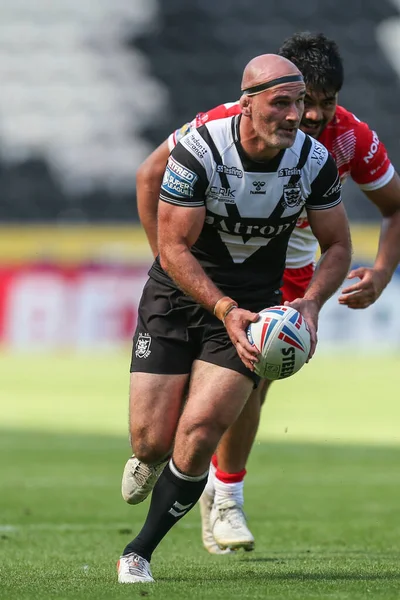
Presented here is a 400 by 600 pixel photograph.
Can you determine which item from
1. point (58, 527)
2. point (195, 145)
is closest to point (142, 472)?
point (195, 145)

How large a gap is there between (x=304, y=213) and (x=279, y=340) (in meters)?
1.70

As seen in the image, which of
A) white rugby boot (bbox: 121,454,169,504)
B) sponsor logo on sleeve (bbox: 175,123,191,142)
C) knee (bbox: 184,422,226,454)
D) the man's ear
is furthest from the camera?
sponsor logo on sleeve (bbox: 175,123,191,142)

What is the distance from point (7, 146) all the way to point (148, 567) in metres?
20.1

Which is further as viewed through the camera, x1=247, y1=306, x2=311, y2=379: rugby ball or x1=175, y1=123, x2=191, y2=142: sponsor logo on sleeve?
x1=175, y1=123, x2=191, y2=142: sponsor logo on sleeve

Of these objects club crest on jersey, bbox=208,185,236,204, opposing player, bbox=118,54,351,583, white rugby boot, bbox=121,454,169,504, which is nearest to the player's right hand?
opposing player, bbox=118,54,351,583

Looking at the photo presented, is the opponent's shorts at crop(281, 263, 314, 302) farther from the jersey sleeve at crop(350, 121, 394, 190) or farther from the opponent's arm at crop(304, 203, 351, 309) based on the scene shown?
the opponent's arm at crop(304, 203, 351, 309)

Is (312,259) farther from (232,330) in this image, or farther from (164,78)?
(164,78)

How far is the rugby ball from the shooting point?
16.2ft

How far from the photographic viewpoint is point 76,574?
208 inches

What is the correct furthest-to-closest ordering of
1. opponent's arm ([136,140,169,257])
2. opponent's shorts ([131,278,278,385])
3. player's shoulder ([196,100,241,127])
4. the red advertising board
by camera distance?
1. the red advertising board
2. opponent's arm ([136,140,169,257])
3. player's shoulder ([196,100,241,127])
4. opponent's shorts ([131,278,278,385])

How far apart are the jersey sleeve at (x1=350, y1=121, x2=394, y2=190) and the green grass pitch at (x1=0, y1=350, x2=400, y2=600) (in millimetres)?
1981

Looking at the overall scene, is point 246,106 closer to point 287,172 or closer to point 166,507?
point 287,172

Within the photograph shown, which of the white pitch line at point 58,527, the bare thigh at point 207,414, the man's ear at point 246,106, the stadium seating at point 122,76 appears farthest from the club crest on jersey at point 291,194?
the stadium seating at point 122,76

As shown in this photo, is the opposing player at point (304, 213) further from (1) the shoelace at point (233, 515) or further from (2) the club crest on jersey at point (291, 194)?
(2) the club crest on jersey at point (291, 194)
